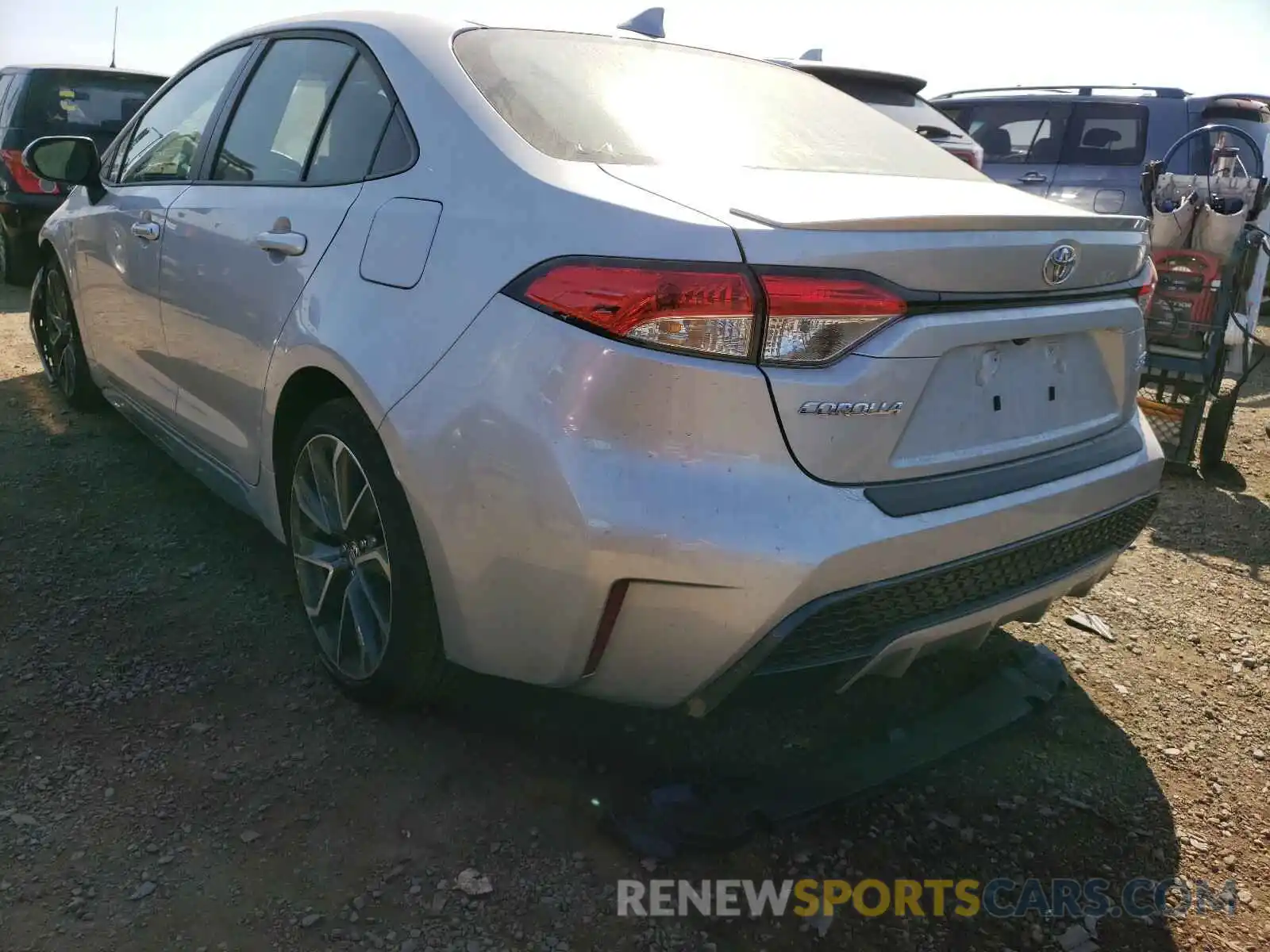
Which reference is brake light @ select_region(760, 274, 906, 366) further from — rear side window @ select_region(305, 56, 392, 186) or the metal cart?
the metal cart

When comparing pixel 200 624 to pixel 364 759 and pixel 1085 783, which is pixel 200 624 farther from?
pixel 1085 783

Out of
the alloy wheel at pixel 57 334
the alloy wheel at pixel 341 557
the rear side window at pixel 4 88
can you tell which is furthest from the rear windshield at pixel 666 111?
the rear side window at pixel 4 88

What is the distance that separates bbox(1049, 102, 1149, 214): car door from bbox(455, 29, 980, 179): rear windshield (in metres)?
6.27

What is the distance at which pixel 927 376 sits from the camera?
72.6 inches

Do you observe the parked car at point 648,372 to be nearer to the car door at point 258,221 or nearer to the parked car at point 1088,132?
the car door at point 258,221

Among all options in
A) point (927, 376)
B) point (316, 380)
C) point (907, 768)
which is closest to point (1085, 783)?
point (907, 768)

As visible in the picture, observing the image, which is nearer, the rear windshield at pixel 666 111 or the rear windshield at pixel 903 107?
the rear windshield at pixel 666 111

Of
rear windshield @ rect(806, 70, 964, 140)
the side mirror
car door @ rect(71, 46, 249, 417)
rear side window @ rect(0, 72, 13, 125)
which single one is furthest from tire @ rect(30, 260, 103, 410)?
rear windshield @ rect(806, 70, 964, 140)

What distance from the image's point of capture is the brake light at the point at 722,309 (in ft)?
5.56

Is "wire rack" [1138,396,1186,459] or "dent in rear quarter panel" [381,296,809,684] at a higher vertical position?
"dent in rear quarter panel" [381,296,809,684]

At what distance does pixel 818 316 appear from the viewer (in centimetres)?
173

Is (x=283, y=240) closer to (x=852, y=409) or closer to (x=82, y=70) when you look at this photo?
(x=852, y=409)

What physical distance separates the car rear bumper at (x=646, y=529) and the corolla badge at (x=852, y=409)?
0.23 ft

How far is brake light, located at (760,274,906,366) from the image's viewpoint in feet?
5.60
